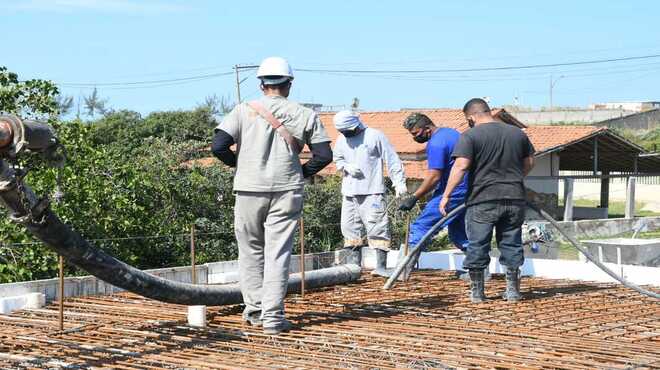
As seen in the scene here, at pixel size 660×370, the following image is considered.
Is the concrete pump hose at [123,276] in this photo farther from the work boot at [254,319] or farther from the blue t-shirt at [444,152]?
the blue t-shirt at [444,152]

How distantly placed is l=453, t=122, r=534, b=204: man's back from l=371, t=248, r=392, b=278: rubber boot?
1.75 meters

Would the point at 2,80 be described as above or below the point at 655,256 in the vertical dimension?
above

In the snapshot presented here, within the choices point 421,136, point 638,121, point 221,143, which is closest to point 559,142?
point 421,136

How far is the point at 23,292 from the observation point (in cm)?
761

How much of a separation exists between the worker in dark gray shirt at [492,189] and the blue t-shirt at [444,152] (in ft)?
2.20

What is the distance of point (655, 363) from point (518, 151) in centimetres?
262

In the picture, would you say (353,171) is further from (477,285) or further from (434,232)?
(477,285)

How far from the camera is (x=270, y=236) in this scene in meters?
6.41

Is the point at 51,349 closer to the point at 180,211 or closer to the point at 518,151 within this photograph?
the point at 518,151

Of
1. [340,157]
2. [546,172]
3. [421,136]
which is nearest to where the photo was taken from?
[421,136]

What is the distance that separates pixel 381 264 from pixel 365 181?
2.58 feet

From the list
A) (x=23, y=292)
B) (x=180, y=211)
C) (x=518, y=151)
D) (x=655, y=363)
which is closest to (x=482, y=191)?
(x=518, y=151)

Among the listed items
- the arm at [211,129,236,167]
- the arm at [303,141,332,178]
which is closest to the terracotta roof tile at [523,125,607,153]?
the arm at [303,141,332,178]

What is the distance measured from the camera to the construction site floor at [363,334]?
5.43 meters
